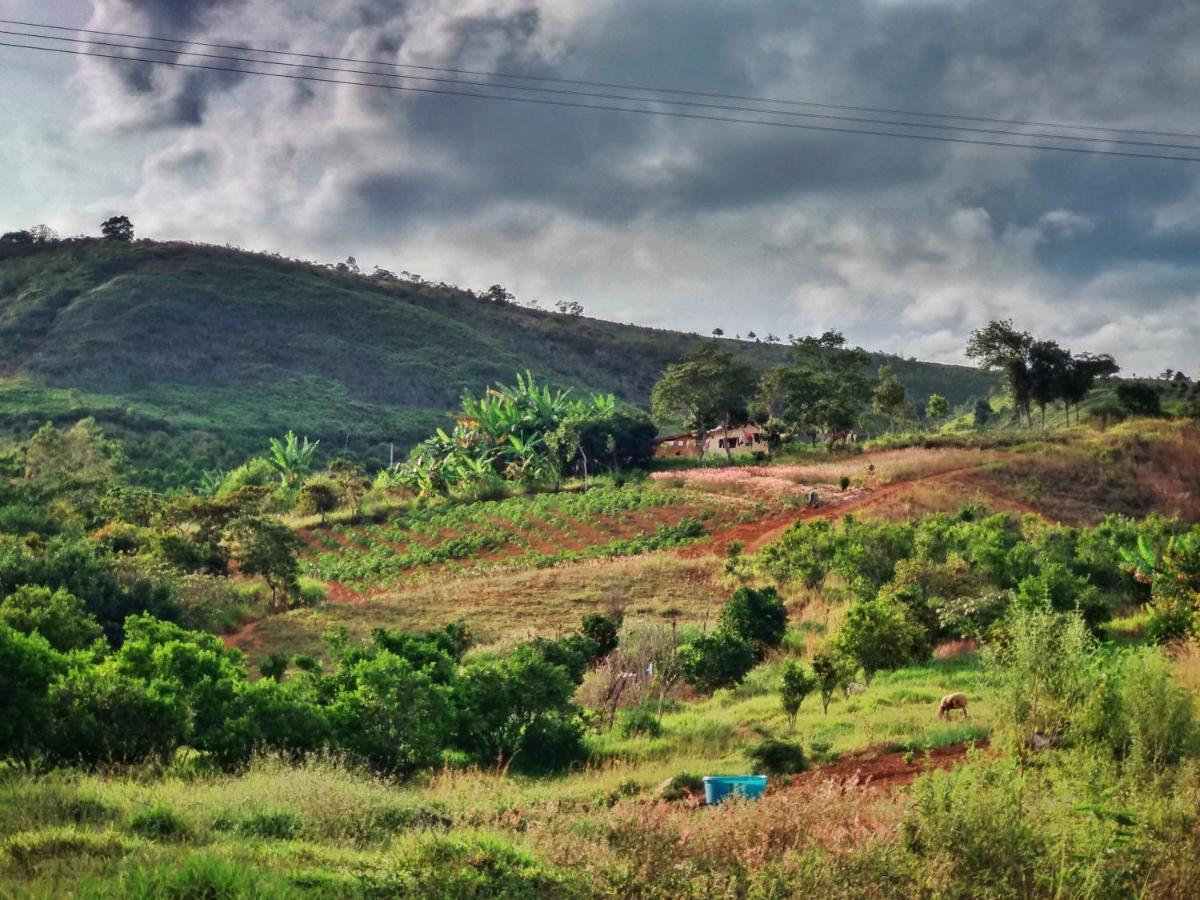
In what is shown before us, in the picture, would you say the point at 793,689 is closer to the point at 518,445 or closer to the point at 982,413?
the point at 518,445

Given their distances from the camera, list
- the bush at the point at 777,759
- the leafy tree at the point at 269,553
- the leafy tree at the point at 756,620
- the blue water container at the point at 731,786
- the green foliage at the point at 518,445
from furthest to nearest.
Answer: the green foliage at the point at 518,445 → the leafy tree at the point at 269,553 → the leafy tree at the point at 756,620 → the bush at the point at 777,759 → the blue water container at the point at 731,786

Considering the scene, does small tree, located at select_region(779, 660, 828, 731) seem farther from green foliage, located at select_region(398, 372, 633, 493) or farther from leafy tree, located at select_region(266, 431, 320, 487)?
leafy tree, located at select_region(266, 431, 320, 487)

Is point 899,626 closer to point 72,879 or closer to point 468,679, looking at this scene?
point 468,679

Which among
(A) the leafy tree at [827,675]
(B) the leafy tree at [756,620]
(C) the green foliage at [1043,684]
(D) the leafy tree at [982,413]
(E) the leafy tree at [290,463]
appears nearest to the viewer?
(C) the green foliage at [1043,684]

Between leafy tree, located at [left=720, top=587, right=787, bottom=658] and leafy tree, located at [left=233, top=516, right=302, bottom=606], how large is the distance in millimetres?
15111

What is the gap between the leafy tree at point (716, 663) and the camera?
57.6 ft

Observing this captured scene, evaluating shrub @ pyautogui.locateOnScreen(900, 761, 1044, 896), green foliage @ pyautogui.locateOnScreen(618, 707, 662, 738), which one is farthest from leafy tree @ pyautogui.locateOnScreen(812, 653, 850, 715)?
shrub @ pyautogui.locateOnScreen(900, 761, 1044, 896)

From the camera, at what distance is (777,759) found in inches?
447

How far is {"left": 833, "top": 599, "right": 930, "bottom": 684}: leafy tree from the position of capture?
16.5 metres

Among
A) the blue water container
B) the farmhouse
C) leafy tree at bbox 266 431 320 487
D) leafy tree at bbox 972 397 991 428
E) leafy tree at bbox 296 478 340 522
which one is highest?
leafy tree at bbox 972 397 991 428

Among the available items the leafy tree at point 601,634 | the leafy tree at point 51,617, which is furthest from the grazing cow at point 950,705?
the leafy tree at point 51,617

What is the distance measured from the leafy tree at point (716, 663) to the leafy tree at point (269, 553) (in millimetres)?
16603

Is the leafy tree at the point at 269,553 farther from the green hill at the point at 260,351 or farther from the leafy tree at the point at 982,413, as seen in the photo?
the leafy tree at the point at 982,413

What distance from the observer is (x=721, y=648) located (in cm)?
1762
